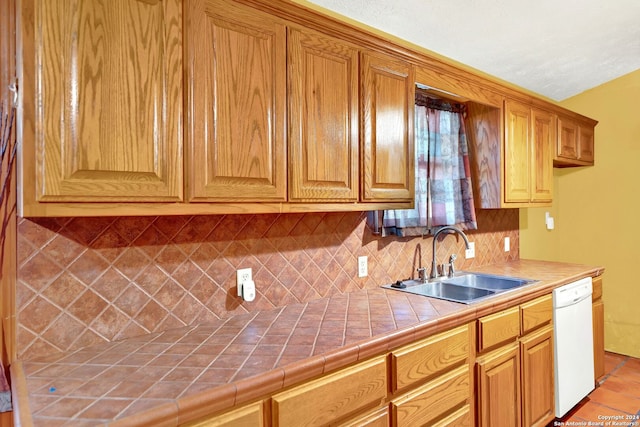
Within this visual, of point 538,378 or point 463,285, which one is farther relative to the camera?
point 463,285

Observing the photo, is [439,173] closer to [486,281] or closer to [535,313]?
[486,281]

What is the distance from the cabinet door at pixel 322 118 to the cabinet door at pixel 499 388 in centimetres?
103

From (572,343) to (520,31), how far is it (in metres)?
2.00

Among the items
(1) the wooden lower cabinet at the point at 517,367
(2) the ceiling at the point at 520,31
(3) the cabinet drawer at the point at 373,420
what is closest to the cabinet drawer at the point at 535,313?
(1) the wooden lower cabinet at the point at 517,367

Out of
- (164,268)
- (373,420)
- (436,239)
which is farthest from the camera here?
(436,239)

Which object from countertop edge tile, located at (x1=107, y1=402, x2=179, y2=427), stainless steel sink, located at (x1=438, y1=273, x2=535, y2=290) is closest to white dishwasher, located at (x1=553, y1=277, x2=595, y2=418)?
stainless steel sink, located at (x1=438, y1=273, x2=535, y2=290)

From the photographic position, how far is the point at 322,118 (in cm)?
158

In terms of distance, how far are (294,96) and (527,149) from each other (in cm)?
205

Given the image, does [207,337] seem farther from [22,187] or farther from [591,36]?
[591,36]

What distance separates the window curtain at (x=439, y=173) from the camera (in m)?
2.40

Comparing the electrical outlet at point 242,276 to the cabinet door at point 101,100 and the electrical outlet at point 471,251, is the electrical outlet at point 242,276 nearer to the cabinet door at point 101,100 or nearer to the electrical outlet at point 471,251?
the cabinet door at point 101,100

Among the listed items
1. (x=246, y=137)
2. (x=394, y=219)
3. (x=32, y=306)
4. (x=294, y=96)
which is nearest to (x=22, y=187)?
(x=32, y=306)

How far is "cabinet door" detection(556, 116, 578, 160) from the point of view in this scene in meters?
3.08

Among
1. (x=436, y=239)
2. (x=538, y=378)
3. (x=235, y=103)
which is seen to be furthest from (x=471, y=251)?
(x=235, y=103)
